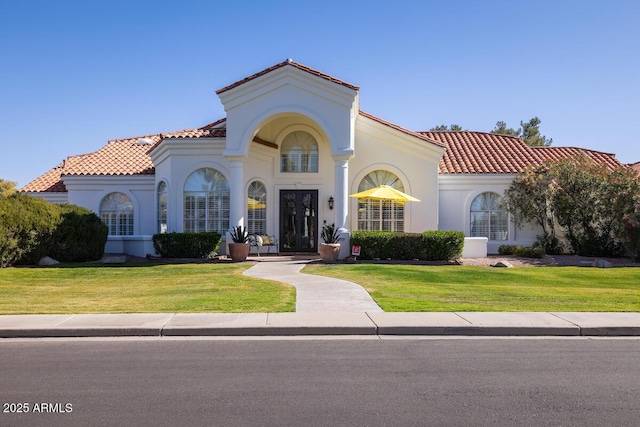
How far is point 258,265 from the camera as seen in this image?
19.1m

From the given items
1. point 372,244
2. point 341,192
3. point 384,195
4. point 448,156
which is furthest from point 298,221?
point 448,156

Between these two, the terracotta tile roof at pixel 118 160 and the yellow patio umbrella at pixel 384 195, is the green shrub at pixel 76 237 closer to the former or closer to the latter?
the terracotta tile roof at pixel 118 160

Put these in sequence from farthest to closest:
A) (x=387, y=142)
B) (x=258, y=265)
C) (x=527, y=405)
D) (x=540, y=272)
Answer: (x=387, y=142), (x=258, y=265), (x=540, y=272), (x=527, y=405)

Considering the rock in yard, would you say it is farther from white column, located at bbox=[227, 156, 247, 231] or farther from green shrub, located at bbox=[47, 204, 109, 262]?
green shrub, located at bbox=[47, 204, 109, 262]

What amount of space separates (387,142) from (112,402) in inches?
720

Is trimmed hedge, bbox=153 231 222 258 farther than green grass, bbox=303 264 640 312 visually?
Yes

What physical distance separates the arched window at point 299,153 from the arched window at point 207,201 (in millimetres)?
2691

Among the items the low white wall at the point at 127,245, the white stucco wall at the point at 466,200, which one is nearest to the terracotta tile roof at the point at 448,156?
the white stucco wall at the point at 466,200

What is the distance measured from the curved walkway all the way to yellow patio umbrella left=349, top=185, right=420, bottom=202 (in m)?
3.91

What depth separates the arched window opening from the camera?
78.9ft

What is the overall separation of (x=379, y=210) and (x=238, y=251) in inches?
243

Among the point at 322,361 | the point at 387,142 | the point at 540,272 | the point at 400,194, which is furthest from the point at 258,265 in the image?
the point at 322,361

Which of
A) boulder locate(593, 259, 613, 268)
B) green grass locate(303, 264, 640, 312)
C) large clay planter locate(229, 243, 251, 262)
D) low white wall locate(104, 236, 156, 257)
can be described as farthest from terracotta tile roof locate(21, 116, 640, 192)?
green grass locate(303, 264, 640, 312)

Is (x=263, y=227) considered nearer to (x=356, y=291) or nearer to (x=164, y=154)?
(x=164, y=154)
